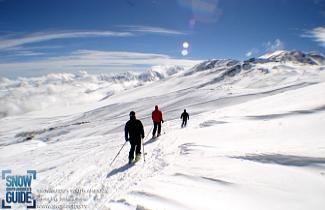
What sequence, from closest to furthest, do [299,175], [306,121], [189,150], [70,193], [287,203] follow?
[287,203] → [299,175] → [70,193] → [189,150] → [306,121]

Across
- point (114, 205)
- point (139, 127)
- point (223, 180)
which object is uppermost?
point (139, 127)

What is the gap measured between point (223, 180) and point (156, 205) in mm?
2187

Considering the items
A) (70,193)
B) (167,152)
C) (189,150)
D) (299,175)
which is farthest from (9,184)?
(299,175)

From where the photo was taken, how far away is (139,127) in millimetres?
12883

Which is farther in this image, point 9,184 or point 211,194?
point 9,184

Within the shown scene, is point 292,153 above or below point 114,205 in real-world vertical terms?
above

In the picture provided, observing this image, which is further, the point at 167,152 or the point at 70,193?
the point at 167,152

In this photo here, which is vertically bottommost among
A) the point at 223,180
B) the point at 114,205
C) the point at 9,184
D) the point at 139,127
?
the point at 9,184

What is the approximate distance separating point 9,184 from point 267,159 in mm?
11315

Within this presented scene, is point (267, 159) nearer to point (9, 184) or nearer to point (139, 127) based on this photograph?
point (139, 127)

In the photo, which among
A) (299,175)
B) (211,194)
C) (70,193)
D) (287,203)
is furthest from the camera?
(70,193)

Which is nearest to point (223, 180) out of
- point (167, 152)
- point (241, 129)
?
point (167, 152)

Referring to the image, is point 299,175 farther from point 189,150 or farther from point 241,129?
point 241,129

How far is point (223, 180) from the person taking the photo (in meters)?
8.06
